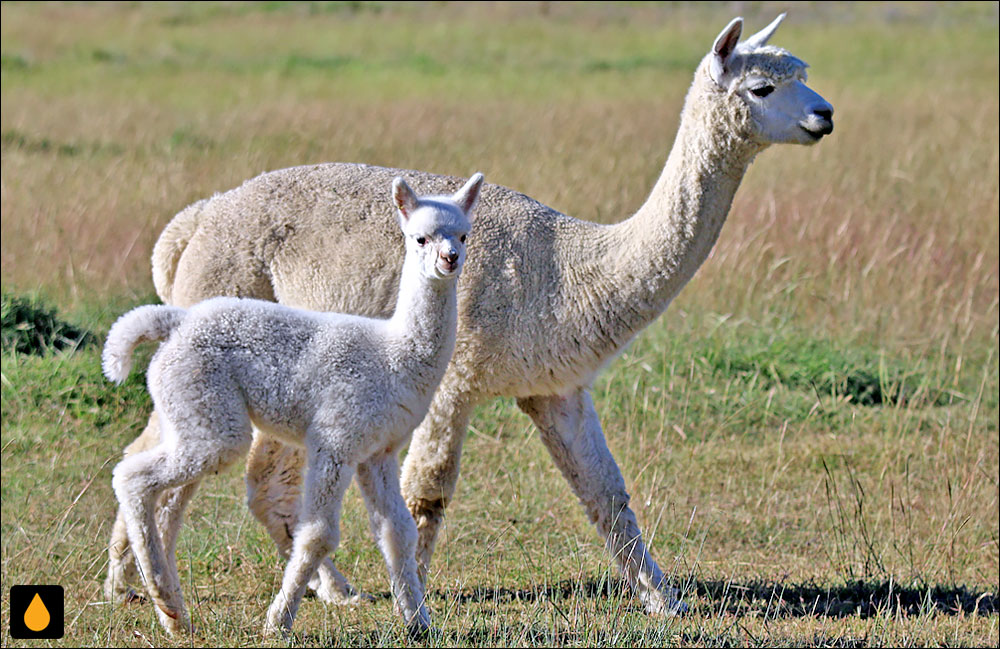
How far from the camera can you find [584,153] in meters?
14.4

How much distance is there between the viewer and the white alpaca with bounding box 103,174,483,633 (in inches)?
177

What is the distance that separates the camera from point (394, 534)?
4.81m

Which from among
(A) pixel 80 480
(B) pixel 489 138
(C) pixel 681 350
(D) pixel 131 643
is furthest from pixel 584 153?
(D) pixel 131 643

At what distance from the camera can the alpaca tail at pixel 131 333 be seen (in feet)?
14.7

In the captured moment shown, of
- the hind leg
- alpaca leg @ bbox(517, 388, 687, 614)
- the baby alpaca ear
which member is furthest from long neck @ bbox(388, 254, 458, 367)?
alpaca leg @ bbox(517, 388, 687, 614)

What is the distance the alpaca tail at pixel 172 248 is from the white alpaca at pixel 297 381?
146 cm

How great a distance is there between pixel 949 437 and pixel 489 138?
8399 mm

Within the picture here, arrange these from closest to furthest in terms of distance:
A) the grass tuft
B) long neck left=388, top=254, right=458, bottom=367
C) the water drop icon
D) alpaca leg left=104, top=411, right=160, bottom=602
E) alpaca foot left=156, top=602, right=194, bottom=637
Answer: long neck left=388, top=254, right=458, bottom=367
alpaca foot left=156, top=602, right=194, bottom=637
the water drop icon
alpaca leg left=104, top=411, right=160, bottom=602
the grass tuft

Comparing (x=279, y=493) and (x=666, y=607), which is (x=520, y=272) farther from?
(x=666, y=607)

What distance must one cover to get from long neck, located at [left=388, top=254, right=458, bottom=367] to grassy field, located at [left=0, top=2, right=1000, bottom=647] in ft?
3.16

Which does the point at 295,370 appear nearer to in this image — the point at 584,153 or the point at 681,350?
the point at 681,350

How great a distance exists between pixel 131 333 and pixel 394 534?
47.1 inches

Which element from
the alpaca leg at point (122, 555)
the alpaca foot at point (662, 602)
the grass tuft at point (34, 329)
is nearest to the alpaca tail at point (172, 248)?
the alpaca leg at point (122, 555)

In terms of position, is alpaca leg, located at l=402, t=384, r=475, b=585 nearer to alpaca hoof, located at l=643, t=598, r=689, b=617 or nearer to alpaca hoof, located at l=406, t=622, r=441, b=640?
alpaca hoof, located at l=406, t=622, r=441, b=640
